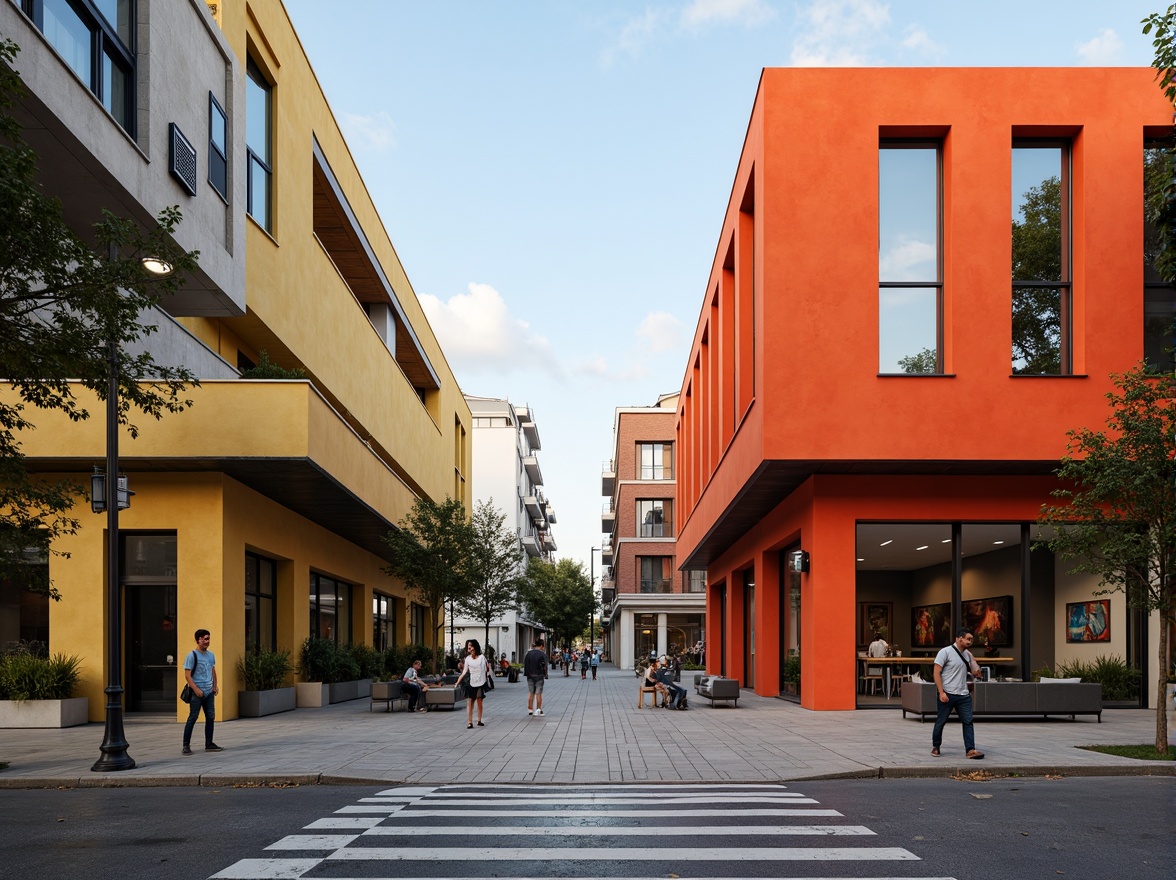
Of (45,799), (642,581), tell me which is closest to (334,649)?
(45,799)

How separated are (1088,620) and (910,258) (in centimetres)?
853

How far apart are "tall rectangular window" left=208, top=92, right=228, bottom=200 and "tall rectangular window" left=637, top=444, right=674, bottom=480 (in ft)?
162

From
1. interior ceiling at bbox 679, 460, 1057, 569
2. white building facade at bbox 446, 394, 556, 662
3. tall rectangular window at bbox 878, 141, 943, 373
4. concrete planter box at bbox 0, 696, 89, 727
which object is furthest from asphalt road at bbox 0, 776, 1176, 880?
white building facade at bbox 446, 394, 556, 662

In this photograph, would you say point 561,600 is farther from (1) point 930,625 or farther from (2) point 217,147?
(2) point 217,147

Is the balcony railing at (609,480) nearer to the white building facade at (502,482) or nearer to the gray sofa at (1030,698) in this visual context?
the white building facade at (502,482)

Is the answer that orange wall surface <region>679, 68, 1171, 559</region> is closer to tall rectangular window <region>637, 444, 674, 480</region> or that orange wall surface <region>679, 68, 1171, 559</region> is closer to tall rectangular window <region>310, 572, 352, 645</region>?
tall rectangular window <region>310, 572, 352, 645</region>

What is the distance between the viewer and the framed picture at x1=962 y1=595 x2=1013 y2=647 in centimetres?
2156

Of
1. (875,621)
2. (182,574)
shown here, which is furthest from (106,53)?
(875,621)

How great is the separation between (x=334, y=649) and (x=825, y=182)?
16.5m

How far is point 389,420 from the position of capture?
3456cm

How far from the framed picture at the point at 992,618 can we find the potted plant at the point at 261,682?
14366mm

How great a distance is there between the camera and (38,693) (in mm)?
18266

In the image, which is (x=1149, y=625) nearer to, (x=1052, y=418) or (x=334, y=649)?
(x=1052, y=418)

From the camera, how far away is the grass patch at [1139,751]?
13.1 meters
